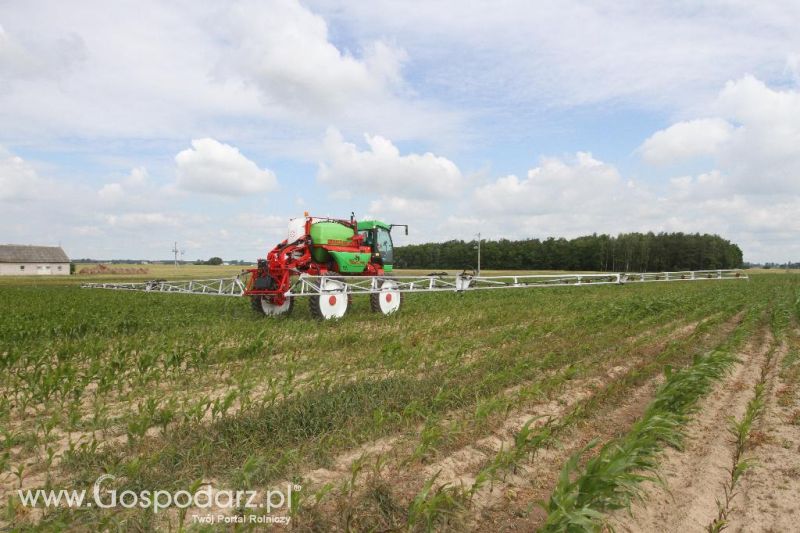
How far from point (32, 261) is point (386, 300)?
6815 cm

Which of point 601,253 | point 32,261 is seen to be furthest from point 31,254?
point 601,253

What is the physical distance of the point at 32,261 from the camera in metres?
62.4

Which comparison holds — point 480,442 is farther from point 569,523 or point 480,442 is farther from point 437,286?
point 437,286

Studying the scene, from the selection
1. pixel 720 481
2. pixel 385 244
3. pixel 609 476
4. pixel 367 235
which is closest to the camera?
pixel 609 476

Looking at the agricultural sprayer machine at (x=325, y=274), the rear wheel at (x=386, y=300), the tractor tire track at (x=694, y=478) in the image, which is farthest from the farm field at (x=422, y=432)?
the rear wheel at (x=386, y=300)

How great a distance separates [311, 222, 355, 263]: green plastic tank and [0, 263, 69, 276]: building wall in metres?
64.9

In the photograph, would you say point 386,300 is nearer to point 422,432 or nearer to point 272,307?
point 272,307

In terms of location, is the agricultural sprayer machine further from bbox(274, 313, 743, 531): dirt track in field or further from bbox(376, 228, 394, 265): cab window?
bbox(274, 313, 743, 531): dirt track in field

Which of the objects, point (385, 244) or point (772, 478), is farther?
point (385, 244)

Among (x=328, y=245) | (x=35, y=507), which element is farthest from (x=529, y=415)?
(x=328, y=245)

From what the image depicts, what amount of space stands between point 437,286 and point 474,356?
6.64m

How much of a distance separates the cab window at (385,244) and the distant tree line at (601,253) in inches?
2568

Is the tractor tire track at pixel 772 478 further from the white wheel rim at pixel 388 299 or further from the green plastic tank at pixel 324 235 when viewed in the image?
the green plastic tank at pixel 324 235

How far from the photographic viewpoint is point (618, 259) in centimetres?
8131
